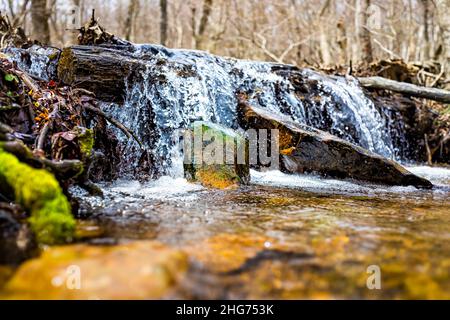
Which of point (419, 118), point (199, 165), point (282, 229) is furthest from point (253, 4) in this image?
point (282, 229)

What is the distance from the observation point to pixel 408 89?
8.61 metres

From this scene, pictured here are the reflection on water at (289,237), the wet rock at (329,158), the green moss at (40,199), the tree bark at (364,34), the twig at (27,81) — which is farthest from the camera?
the tree bark at (364,34)

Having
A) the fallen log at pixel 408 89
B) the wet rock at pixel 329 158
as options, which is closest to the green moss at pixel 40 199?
the wet rock at pixel 329 158

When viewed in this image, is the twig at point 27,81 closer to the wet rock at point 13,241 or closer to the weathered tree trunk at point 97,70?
the weathered tree trunk at point 97,70

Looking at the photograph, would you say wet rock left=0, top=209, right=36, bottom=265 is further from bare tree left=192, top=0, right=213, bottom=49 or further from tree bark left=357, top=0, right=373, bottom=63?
bare tree left=192, top=0, right=213, bottom=49

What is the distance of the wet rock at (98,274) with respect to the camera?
1517mm

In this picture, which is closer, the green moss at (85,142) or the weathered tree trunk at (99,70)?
the green moss at (85,142)

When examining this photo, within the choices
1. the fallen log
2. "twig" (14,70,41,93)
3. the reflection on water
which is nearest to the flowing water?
the reflection on water

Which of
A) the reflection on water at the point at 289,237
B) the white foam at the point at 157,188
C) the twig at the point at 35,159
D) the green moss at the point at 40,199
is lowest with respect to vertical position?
the reflection on water at the point at 289,237

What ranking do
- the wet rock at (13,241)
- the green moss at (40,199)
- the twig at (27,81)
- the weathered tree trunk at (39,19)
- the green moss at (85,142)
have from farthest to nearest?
1. the weathered tree trunk at (39,19)
2. the twig at (27,81)
3. the green moss at (85,142)
4. the green moss at (40,199)
5. the wet rock at (13,241)

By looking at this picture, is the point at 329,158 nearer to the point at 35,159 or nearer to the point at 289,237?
the point at 289,237

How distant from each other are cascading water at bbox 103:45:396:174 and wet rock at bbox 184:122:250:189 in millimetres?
849

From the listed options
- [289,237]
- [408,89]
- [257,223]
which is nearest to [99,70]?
[257,223]
